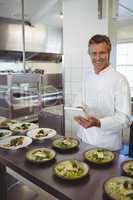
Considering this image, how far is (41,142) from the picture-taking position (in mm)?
1534

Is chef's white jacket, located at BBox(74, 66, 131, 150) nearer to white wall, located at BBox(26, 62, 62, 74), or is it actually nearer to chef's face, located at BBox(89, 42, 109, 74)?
chef's face, located at BBox(89, 42, 109, 74)

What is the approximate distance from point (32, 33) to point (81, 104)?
2.41m

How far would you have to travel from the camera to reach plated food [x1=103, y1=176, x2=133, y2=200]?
878 mm

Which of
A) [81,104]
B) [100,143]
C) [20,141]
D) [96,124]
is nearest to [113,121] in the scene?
[96,124]

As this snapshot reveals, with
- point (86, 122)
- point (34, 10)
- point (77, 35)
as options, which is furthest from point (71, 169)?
point (34, 10)

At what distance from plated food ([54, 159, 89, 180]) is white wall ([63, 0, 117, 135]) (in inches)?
61.8

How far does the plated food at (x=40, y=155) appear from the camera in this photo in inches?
47.3

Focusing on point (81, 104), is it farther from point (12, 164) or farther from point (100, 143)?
point (12, 164)

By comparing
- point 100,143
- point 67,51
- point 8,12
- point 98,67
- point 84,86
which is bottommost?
point 100,143

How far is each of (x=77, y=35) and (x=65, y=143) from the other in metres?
1.58

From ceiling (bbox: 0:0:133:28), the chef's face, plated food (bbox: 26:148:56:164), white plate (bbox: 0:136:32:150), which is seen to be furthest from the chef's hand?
ceiling (bbox: 0:0:133:28)

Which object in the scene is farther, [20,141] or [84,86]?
[84,86]

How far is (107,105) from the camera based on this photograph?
167cm

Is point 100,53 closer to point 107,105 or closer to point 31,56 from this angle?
point 107,105
